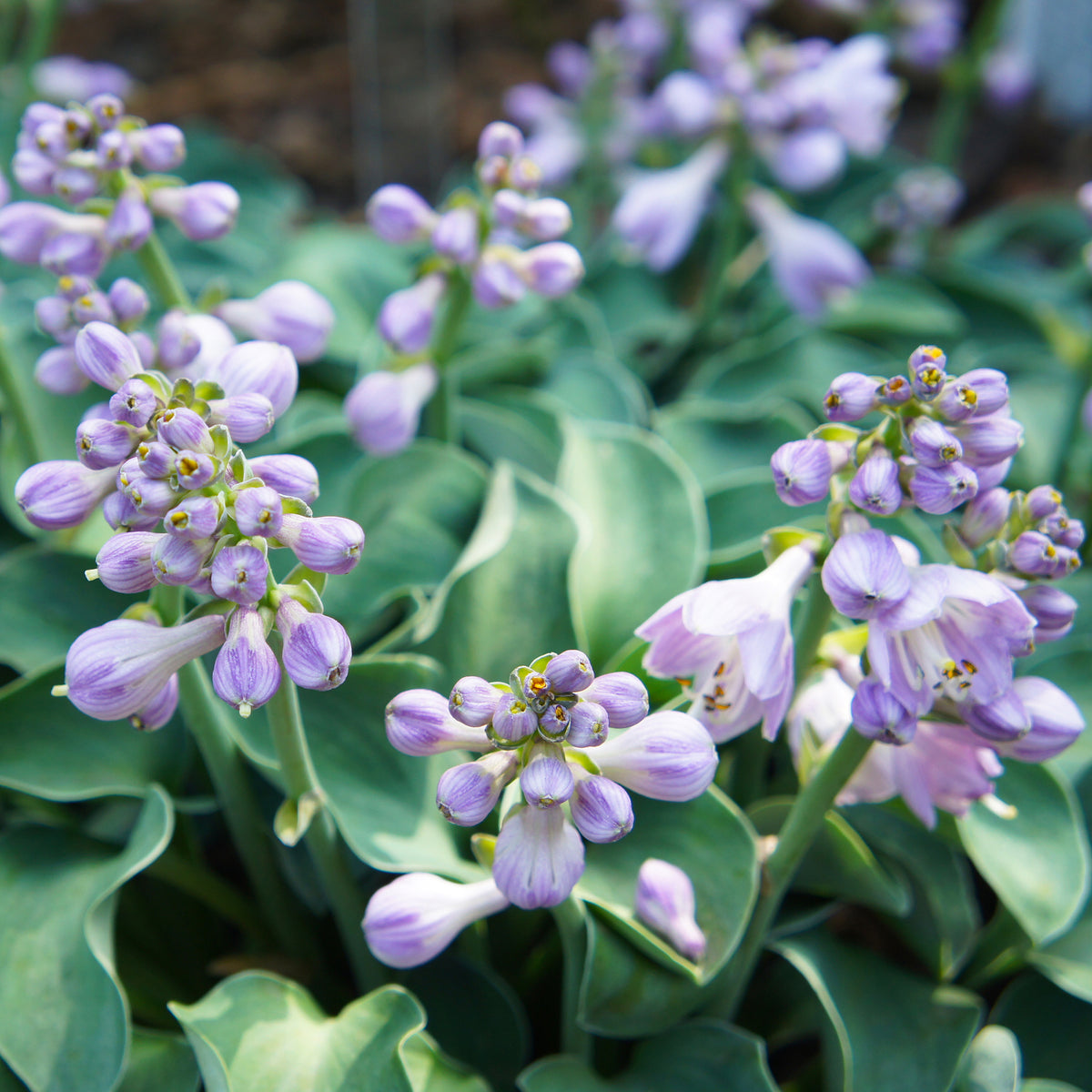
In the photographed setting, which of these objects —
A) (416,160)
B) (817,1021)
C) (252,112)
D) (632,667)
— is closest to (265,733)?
(632,667)

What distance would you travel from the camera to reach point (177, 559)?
59 cm

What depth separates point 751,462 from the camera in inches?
51.5

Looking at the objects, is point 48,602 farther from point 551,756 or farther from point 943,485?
point 943,485

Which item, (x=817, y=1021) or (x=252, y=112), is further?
(x=252, y=112)

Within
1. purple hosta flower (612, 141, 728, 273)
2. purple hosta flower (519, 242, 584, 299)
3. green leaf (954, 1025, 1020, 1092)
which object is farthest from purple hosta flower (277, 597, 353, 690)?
purple hosta flower (612, 141, 728, 273)

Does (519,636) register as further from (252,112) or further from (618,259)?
(252,112)

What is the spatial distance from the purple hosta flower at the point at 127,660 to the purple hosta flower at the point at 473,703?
16 centimetres

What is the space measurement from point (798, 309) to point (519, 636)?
0.83 metres

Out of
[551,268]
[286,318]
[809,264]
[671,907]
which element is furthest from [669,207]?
[671,907]

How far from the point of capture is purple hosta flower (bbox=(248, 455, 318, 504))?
0.64 metres

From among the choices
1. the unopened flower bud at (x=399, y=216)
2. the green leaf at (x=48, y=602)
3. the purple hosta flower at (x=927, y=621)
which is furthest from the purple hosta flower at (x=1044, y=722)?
the green leaf at (x=48, y=602)

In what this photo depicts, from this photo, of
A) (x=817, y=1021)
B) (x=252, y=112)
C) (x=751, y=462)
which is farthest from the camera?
(x=252, y=112)

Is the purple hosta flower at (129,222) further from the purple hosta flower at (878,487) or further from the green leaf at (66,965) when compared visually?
the purple hosta flower at (878,487)

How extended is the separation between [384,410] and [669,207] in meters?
0.73
